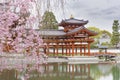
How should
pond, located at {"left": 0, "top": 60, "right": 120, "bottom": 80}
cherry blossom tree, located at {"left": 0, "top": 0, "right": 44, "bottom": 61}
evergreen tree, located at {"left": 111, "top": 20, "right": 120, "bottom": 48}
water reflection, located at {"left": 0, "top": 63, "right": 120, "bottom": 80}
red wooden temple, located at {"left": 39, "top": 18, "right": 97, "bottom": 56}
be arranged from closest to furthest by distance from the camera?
cherry blossom tree, located at {"left": 0, "top": 0, "right": 44, "bottom": 61}
pond, located at {"left": 0, "top": 60, "right": 120, "bottom": 80}
water reflection, located at {"left": 0, "top": 63, "right": 120, "bottom": 80}
red wooden temple, located at {"left": 39, "top": 18, "right": 97, "bottom": 56}
evergreen tree, located at {"left": 111, "top": 20, "right": 120, "bottom": 48}

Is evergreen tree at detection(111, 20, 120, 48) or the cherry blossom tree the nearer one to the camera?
the cherry blossom tree

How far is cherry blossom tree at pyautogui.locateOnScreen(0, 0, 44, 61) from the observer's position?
14.9 ft

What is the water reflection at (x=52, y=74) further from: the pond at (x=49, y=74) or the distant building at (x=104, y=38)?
the distant building at (x=104, y=38)

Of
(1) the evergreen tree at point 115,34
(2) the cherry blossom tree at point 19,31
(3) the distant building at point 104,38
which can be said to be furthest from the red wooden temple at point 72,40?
(3) the distant building at point 104,38

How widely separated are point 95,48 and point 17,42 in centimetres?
→ 3417

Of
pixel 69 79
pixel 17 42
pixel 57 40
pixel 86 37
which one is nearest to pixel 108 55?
pixel 86 37

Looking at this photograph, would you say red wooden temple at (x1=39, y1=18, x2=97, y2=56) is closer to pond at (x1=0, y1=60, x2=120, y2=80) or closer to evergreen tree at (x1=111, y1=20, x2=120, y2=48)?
pond at (x1=0, y1=60, x2=120, y2=80)

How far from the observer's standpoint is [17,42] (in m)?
5.50

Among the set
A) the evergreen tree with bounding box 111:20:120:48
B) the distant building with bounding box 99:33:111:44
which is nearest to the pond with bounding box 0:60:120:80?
the evergreen tree with bounding box 111:20:120:48

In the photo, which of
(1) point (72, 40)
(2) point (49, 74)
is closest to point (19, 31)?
(2) point (49, 74)

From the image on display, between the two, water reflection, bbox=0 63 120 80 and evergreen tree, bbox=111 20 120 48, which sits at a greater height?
evergreen tree, bbox=111 20 120 48

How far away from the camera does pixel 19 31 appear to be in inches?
209

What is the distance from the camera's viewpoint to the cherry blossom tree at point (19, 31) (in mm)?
4527

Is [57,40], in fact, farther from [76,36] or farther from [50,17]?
[50,17]
